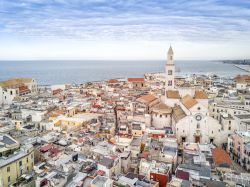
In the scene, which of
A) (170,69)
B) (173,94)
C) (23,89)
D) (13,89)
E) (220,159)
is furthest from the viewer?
(23,89)

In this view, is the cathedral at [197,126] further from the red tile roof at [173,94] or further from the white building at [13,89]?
the white building at [13,89]

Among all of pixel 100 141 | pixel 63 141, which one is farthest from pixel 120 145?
pixel 63 141

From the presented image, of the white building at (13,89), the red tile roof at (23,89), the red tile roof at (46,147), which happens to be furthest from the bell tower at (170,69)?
the red tile roof at (23,89)

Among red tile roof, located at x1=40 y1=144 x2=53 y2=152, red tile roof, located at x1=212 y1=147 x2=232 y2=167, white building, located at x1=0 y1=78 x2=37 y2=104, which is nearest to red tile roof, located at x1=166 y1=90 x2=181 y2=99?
red tile roof, located at x1=212 y1=147 x2=232 y2=167

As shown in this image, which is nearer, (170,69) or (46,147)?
(46,147)

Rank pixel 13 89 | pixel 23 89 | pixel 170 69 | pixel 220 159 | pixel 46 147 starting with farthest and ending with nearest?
pixel 23 89
pixel 13 89
pixel 170 69
pixel 46 147
pixel 220 159

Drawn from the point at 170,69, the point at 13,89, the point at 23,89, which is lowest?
the point at 23,89

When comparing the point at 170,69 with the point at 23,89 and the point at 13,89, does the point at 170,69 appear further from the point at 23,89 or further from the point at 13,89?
the point at 23,89

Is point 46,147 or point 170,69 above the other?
point 170,69

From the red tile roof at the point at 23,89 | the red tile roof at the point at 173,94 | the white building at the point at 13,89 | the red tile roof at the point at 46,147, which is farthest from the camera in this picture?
the red tile roof at the point at 23,89

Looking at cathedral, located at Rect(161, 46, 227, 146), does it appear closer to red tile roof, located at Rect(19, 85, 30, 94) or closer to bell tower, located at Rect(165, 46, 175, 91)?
bell tower, located at Rect(165, 46, 175, 91)

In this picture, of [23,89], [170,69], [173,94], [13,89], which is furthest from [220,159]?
[23,89]
